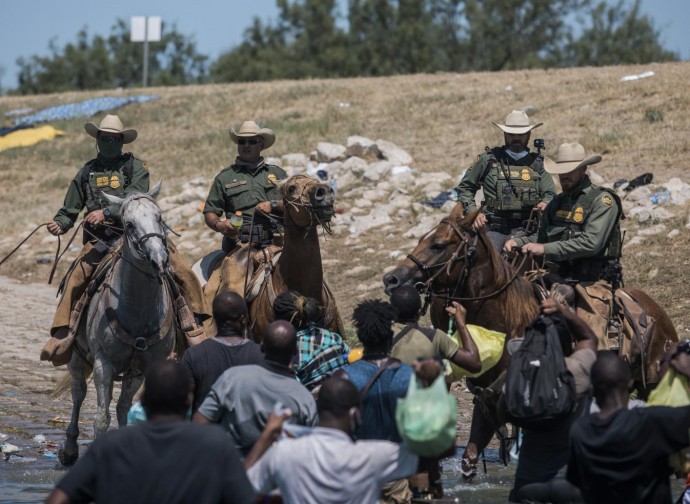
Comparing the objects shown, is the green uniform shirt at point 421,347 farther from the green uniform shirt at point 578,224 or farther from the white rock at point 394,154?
the white rock at point 394,154

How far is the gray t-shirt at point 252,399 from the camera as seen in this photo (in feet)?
21.1

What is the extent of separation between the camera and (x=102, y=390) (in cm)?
1020

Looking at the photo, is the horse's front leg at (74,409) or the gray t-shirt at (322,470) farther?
the horse's front leg at (74,409)

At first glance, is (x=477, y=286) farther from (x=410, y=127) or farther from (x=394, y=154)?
(x=410, y=127)

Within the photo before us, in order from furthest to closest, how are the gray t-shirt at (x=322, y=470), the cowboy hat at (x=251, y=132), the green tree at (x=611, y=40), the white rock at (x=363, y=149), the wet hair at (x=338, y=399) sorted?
the green tree at (x=611, y=40)
the white rock at (x=363, y=149)
the cowboy hat at (x=251, y=132)
the wet hair at (x=338, y=399)
the gray t-shirt at (x=322, y=470)

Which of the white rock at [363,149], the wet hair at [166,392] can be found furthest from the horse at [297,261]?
the white rock at [363,149]

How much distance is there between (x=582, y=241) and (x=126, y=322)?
384 cm

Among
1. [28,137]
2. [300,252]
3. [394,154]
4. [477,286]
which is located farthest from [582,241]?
[28,137]

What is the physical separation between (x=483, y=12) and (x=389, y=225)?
5212cm

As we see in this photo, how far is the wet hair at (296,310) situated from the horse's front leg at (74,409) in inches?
Answer: 102

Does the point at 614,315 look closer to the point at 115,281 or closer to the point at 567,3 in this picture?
the point at 115,281

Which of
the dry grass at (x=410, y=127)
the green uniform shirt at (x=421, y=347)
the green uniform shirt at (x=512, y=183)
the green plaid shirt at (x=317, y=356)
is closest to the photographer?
the green uniform shirt at (x=421, y=347)

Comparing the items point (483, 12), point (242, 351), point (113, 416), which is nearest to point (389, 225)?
point (113, 416)

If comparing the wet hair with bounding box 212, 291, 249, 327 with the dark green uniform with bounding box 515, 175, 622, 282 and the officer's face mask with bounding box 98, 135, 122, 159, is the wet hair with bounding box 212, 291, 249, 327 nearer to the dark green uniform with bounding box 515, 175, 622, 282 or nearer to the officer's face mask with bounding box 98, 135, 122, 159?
the dark green uniform with bounding box 515, 175, 622, 282
